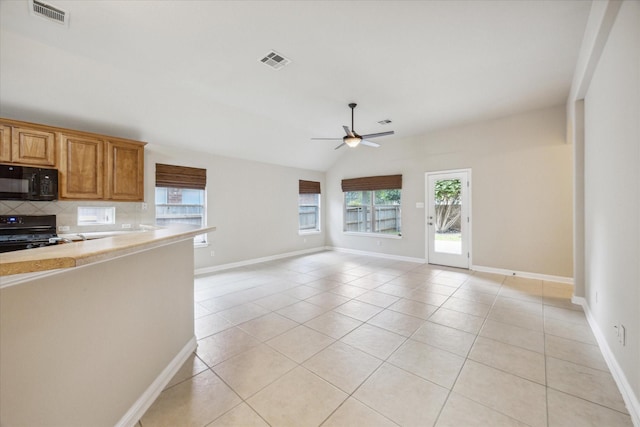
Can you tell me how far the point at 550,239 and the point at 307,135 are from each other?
17.1ft

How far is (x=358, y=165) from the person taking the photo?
7355mm

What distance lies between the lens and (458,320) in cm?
Answer: 308

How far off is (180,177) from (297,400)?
4.52m

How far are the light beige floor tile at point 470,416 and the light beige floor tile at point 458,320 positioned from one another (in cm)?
119

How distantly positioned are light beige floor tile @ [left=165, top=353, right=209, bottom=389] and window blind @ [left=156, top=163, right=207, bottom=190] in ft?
11.5

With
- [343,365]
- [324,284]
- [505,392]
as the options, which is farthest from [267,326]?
[505,392]

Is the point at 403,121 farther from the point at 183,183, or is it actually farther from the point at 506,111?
→ the point at 183,183

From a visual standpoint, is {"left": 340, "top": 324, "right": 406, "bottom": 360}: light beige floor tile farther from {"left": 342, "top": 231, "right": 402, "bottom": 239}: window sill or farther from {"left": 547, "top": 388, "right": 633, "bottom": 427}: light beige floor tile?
{"left": 342, "top": 231, "right": 402, "bottom": 239}: window sill

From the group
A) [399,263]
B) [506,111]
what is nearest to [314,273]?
[399,263]

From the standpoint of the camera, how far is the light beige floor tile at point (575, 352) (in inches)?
87.9

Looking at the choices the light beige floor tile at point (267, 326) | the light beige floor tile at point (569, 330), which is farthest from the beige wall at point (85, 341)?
the light beige floor tile at point (569, 330)

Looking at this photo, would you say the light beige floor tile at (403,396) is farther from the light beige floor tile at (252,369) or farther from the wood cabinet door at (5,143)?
the wood cabinet door at (5,143)

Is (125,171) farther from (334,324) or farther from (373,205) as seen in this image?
(373,205)

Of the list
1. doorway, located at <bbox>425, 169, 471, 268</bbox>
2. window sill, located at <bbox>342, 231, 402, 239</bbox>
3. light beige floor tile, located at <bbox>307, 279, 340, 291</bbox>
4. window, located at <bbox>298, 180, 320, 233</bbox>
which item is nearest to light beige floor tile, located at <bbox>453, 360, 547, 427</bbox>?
light beige floor tile, located at <bbox>307, 279, 340, 291</bbox>
